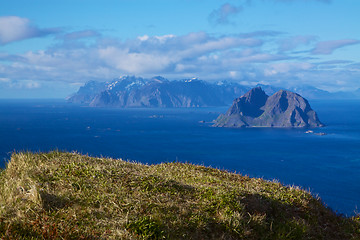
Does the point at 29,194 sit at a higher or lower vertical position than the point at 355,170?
higher

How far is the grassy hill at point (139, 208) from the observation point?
25.2 feet

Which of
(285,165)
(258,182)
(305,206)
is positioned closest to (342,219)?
(305,206)

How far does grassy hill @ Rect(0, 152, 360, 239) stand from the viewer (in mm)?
7684

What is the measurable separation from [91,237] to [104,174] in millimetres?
4225

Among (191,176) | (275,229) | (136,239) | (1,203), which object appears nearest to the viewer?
(136,239)

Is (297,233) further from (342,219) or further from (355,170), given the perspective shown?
(355,170)

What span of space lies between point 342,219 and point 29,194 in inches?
477

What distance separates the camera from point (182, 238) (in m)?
7.85

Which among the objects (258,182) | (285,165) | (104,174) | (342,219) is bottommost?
(285,165)

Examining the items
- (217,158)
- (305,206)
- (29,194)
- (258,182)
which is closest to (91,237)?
(29,194)

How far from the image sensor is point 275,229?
9578 mm

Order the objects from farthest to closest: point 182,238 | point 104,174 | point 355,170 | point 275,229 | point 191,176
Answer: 1. point 355,170
2. point 191,176
3. point 104,174
4. point 275,229
5. point 182,238

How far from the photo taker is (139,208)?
8.74 metres

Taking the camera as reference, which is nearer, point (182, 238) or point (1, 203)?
point (182, 238)
